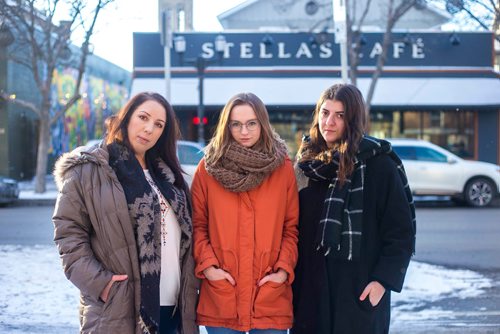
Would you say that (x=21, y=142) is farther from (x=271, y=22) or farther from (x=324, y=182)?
(x=324, y=182)

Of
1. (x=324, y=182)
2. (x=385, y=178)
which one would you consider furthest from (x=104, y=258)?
(x=385, y=178)

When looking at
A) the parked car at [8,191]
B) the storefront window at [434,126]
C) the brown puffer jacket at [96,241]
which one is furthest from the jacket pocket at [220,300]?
the storefront window at [434,126]

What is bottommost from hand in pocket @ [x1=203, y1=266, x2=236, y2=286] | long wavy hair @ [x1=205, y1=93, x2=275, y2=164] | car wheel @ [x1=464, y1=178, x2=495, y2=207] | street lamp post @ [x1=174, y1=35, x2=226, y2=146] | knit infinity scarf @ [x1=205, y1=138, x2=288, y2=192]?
car wheel @ [x1=464, y1=178, x2=495, y2=207]

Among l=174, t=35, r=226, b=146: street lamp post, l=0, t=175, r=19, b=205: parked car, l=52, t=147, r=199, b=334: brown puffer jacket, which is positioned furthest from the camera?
l=174, t=35, r=226, b=146: street lamp post

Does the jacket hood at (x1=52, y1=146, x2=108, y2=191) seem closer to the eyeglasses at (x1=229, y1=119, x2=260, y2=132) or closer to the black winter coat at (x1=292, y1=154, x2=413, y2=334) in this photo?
the eyeglasses at (x1=229, y1=119, x2=260, y2=132)

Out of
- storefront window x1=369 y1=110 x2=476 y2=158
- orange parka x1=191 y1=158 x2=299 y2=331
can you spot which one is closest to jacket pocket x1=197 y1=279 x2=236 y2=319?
orange parka x1=191 y1=158 x2=299 y2=331

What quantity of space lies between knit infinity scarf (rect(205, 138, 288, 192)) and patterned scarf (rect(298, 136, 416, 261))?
11.2 inches

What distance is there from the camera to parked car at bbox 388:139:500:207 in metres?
15.7

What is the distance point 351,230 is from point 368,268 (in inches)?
9.1

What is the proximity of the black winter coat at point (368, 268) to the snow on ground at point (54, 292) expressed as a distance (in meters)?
2.66

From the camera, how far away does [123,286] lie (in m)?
3.00

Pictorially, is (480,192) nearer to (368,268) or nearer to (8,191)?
(8,191)

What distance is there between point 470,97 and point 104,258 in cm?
2035

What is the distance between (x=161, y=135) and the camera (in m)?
3.46
